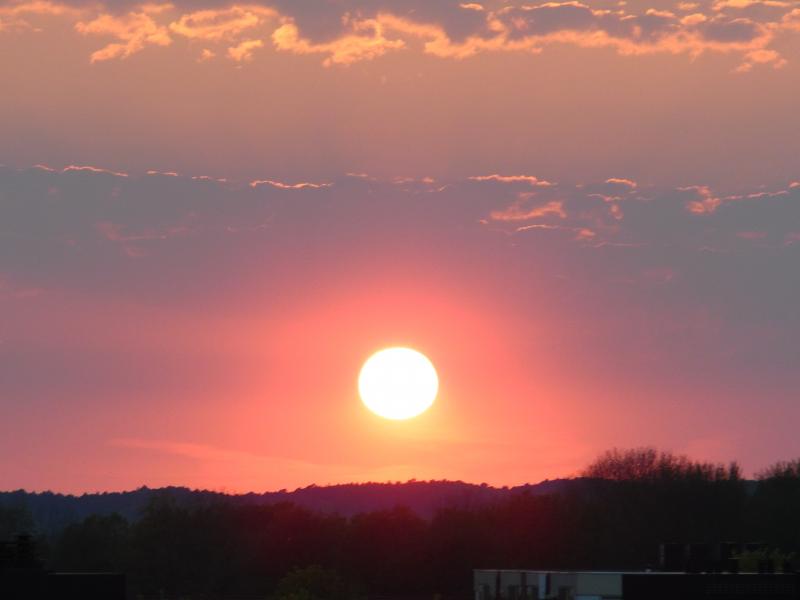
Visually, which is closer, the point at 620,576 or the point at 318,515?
the point at 620,576

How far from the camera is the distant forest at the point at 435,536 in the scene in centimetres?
16500

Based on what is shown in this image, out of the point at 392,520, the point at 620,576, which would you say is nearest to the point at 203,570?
the point at 392,520

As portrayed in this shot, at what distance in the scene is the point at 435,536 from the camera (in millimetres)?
167125

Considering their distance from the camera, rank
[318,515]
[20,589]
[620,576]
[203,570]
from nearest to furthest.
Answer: [20,589]
[620,576]
[203,570]
[318,515]

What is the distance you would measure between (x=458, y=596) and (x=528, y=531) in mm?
14051

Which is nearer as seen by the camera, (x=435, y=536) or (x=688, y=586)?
(x=688, y=586)

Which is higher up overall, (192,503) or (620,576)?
(192,503)

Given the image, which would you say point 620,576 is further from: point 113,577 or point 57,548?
point 57,548

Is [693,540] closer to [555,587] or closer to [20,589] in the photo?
[555,587]

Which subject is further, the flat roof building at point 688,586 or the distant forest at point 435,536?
the distant forest at point 435,536

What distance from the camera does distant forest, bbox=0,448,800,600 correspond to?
16500 centimetres

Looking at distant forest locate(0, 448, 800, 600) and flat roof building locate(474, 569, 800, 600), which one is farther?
distant forest locate(0, 448, 800, 600)

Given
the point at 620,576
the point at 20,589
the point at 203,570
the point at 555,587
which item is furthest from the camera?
the point at 203,570

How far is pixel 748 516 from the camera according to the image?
169 m
